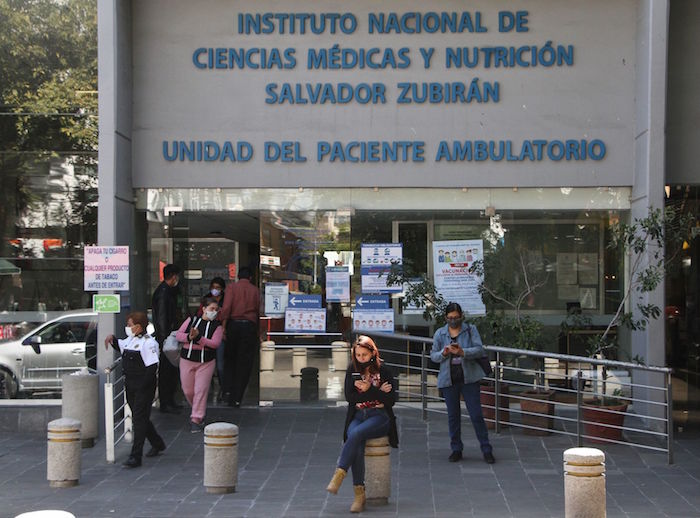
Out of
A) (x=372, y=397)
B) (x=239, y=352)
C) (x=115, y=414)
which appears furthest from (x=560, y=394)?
(x=115, y=414)

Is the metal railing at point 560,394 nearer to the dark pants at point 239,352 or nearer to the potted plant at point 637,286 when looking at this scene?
the potted plant at point 637,286

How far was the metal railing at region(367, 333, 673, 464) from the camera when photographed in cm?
1075

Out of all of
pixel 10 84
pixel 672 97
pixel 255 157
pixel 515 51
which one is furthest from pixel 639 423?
pixel 10 84

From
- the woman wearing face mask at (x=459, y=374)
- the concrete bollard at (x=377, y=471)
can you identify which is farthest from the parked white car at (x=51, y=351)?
the concrete bollard at (x=377, y=471)

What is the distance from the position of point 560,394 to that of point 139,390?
19.0 ft

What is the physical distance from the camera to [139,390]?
10078 mm

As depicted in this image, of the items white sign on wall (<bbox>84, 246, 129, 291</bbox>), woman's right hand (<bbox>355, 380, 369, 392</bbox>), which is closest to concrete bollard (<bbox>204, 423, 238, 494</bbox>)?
woman's right hand (<bbox>355, 380, 369, 392</bbox>)

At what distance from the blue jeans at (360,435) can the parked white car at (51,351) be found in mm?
5940

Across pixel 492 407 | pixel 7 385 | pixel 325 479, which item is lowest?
pixel 325 479

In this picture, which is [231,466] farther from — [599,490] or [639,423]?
[639,423]

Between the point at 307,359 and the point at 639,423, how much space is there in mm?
4681

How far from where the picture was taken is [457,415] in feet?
33.3

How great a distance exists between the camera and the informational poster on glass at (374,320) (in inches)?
525

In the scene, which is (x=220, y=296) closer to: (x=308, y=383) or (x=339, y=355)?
(x=308, y=383)
